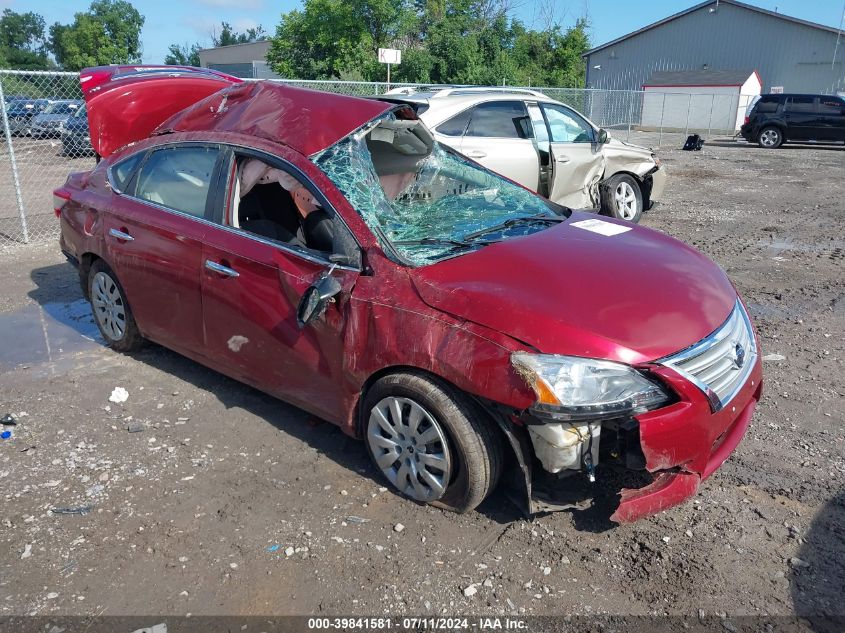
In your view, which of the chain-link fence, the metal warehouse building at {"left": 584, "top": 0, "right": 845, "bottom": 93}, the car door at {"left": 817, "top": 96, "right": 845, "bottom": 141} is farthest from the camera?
the metal warehouse building at {"left": 584, "top": 0, "right": 845, "bottom": 93}

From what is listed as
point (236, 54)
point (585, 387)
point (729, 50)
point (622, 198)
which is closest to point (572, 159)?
point (622, 198)

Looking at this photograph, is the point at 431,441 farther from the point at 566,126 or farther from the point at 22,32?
the point at 22,32

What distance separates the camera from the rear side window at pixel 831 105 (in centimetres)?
2212

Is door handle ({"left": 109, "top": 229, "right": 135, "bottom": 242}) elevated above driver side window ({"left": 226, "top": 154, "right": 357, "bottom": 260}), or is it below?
below

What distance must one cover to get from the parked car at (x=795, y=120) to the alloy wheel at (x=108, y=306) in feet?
77.2

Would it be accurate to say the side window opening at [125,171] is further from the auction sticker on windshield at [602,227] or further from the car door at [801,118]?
the car door at [801,118]

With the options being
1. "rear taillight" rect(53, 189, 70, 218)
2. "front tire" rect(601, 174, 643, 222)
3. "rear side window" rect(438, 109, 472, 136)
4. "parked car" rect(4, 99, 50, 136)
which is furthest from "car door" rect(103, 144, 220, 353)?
"parked car" rect(4, 99, 50, 136)

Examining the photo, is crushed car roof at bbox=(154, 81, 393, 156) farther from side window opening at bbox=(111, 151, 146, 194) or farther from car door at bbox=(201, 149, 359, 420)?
side window opening at bbox=(111, 151, 146, 194)

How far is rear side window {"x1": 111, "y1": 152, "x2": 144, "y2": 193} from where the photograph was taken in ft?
15.8

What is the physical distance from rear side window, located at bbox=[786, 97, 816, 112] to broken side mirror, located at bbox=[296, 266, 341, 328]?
23902 mm

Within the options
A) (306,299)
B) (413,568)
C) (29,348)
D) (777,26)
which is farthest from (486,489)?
(777,26)

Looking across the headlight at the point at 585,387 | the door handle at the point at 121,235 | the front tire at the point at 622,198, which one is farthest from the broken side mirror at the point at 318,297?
the front tire at the point at 622,198

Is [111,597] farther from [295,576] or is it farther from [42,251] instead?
[42,251]

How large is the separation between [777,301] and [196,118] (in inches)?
206
